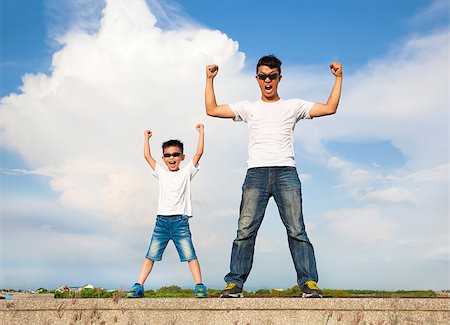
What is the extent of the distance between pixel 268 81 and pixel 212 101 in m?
0.79

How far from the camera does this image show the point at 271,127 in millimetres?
6652

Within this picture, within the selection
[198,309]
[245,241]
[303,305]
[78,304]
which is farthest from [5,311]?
[303,305]

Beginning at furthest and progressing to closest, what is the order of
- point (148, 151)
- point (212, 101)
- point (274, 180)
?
point (148, 151)
point (212, 101)
point (274, 180)

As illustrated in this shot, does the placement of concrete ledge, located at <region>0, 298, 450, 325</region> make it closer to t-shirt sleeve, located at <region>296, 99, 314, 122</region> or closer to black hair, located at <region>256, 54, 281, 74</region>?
t-shirt sleeve, located at <region>296, 99, 314, 122</region>

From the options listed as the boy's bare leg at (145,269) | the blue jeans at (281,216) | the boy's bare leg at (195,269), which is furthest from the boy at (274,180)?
the boy's bare leg at (145,269)

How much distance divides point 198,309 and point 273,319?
32.6 inches

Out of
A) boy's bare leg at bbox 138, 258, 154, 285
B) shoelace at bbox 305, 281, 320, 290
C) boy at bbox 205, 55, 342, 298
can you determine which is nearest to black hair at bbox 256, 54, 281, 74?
boy at bbox 205, 55, 342, 298

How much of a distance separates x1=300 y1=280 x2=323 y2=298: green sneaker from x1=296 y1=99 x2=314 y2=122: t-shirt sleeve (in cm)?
215

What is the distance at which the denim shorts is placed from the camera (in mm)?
7688

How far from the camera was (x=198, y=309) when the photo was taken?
5.65 metres

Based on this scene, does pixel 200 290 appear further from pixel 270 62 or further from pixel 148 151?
pixel 270 62

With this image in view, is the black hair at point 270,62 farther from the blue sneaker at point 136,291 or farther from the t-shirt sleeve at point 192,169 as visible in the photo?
the blue sneaker at point 136,291

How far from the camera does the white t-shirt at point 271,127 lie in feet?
21.5

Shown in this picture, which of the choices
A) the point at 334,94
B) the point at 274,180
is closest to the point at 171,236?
the point at 274,180
